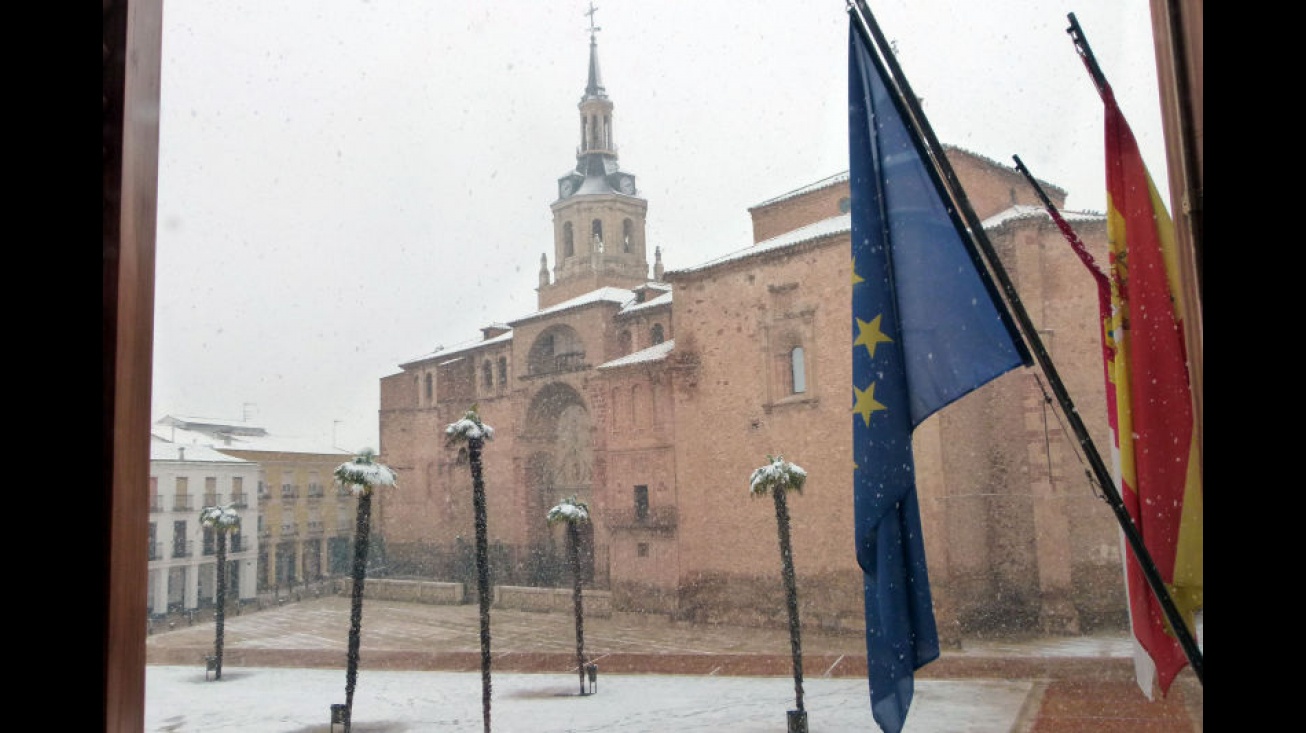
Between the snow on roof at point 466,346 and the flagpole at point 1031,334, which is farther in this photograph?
the snow on roof at point 466,346

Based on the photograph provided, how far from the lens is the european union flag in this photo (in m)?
2.49

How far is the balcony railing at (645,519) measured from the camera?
20.3 metres

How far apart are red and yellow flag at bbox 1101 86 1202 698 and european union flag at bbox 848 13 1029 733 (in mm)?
692

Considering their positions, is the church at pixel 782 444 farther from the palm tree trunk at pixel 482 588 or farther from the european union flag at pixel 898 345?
the european union flag at pixel 898 345

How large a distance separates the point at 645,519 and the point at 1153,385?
721 inches

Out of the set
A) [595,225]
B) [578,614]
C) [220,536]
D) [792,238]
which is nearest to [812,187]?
[792,238]

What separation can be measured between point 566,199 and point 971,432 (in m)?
25.9

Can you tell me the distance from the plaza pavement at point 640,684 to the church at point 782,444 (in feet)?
3.07

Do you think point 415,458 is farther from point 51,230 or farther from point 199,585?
point 51,230

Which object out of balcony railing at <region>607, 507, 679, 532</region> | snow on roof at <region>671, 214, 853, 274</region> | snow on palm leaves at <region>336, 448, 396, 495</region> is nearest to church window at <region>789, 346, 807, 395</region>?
snow on roof at <region>671, 214, 853, 274</region>

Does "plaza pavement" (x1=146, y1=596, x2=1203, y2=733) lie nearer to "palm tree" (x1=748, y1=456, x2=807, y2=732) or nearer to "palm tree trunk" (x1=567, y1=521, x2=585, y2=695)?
"palm tree trunk" (x1=567, y1=521, x2=585, y2=695)

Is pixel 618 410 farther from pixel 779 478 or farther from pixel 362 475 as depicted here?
pixel 362 475

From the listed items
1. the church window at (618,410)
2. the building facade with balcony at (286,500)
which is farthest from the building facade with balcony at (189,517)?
the church window at (618,410)

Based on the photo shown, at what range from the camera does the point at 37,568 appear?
1082 mm
